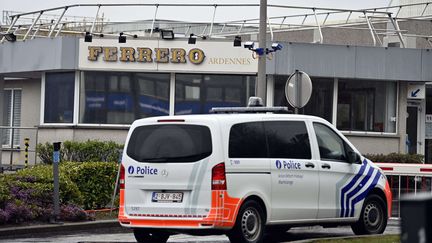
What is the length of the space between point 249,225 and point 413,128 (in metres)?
19.6

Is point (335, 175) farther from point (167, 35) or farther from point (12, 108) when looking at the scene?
point (12, 108)

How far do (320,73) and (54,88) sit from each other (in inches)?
324

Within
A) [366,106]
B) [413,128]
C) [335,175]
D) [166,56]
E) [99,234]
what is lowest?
[99,234]

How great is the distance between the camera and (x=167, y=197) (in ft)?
38.7

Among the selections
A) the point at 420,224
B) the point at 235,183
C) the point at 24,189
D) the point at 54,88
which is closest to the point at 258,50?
the point at 24,189

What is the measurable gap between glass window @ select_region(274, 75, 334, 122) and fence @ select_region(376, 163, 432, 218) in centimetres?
954

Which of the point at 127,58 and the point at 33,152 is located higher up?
the point at 127,58

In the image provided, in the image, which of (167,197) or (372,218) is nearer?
(167,197)

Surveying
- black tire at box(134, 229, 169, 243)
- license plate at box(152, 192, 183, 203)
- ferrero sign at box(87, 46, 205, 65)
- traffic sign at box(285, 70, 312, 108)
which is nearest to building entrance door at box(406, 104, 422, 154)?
ferrero sign at box(87, 46, 205, 65)

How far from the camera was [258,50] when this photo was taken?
19547mm

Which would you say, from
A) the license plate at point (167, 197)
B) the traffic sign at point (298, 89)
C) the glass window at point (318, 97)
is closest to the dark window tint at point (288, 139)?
the license plate at point (167, 197)

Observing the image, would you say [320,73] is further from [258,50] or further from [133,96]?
[258,50]

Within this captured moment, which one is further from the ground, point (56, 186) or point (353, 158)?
point (353, 158)

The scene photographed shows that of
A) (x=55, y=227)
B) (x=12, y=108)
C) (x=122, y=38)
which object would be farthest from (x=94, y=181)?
(x=12, y=108)
